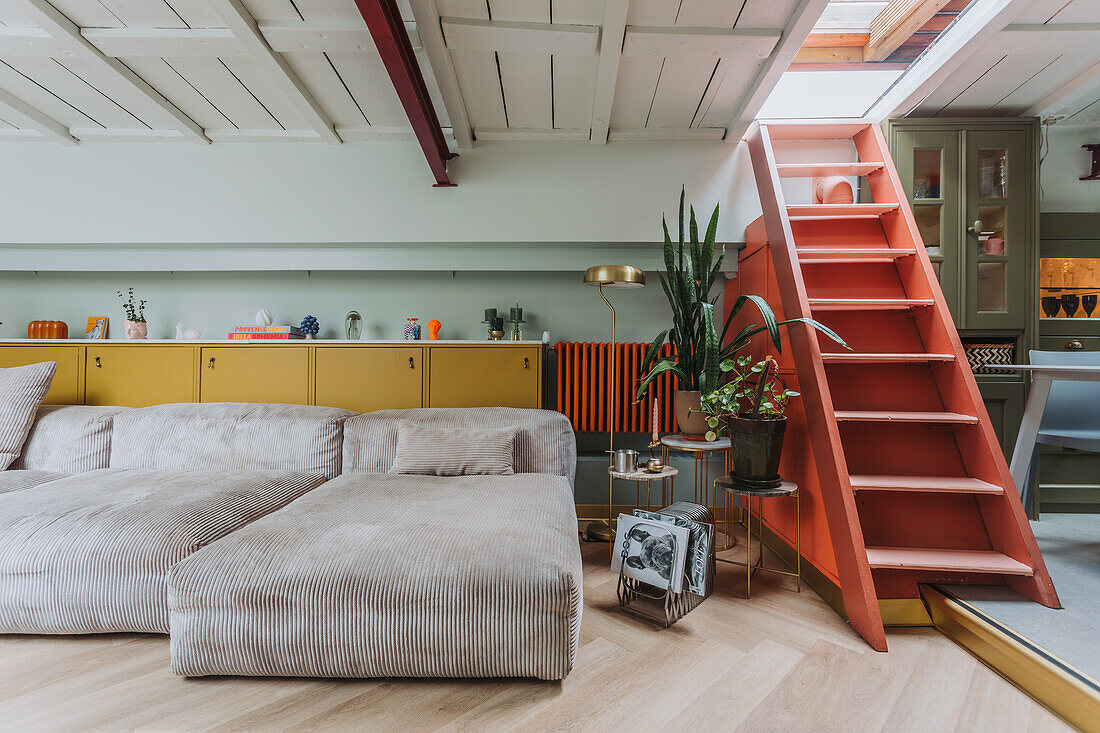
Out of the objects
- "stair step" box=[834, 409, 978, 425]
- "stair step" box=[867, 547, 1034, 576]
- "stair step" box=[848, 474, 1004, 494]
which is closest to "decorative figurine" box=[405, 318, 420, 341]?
"stair step" box=[834, 409, 978, 425]

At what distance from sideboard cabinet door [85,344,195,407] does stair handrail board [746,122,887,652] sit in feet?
11.6

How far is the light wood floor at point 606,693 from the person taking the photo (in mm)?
1337

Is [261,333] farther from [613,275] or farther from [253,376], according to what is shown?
[613,275]

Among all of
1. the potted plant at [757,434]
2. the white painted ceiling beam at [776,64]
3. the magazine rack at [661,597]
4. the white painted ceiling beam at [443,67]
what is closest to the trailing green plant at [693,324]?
the potted plant at [757,434]

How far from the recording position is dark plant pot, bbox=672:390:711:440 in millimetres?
2596

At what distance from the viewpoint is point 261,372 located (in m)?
3.17

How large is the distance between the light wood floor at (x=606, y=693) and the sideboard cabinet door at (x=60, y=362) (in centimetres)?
197

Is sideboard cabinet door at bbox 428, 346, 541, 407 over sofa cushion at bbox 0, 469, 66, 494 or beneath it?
over

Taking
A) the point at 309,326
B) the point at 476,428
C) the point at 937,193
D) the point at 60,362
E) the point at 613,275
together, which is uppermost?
the point at 937,193

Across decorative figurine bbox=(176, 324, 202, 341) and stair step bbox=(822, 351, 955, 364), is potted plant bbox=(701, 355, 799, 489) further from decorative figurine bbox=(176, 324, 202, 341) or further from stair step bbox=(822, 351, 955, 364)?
decorative figurine bbox=(176, 324, 202, 341)

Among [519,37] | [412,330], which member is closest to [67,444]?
[412,330]

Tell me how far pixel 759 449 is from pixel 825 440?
258mm

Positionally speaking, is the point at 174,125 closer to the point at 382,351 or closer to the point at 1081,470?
the point at 382,351

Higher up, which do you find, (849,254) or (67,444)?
(849,254)
